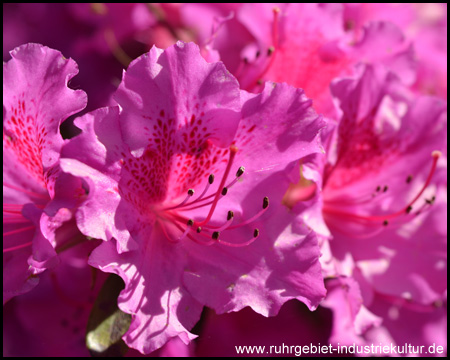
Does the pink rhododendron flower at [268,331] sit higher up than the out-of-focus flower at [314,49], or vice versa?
the out-of-focus flower at [314,49]

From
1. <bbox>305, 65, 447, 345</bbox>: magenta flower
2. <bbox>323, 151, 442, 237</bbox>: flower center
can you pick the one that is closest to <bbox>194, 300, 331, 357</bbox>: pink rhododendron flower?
<bbox>305, 65, 447, 345</bbox>: magenta flower

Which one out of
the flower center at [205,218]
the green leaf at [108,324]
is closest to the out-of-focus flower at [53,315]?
the green leaf at [108,324]

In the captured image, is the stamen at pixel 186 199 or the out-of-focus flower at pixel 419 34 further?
the out-of-focus flower at pixel 419 34

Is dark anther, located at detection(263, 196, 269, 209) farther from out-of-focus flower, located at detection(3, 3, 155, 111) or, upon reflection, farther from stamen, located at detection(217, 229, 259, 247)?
out-of-focus flower, located at detection(3, 3, 155, 111)

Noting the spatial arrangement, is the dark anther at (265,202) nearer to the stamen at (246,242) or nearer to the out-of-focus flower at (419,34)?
the stamen at (246,242)

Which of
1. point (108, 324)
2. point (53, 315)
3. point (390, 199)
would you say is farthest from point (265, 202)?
point (53, 315)

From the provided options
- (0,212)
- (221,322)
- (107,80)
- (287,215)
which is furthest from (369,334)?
(107,80)

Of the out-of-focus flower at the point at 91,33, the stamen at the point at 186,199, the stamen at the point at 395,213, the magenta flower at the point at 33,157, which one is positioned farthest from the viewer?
the out-of-focus flower at the point at 91,33
